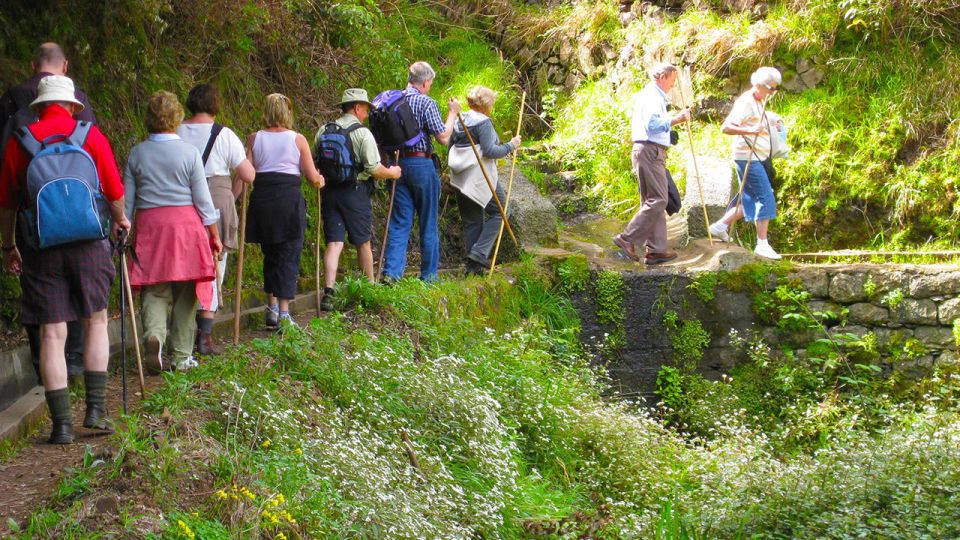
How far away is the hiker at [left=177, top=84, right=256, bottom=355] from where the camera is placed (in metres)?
6.73

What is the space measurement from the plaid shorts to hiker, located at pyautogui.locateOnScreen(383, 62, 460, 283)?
12.3 ft

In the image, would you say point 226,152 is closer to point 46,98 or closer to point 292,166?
point 292,166

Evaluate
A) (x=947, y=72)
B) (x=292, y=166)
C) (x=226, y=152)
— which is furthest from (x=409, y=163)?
(x=947, y=72)

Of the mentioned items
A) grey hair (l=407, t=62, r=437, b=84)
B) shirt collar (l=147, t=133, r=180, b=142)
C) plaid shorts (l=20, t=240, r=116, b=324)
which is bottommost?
plaid shorts (l=20, t=240, r=116, b=324)

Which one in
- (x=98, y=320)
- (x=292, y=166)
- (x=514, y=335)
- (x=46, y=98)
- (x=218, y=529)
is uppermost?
(x=46, y=98)

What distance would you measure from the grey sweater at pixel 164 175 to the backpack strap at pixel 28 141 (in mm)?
943

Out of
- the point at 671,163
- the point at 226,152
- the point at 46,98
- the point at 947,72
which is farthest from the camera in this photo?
the point at 671,163

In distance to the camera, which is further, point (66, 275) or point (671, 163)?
point (671, 163)

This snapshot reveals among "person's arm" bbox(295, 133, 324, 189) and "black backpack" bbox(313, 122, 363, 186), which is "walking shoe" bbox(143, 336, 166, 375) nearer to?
"person's arm" bbox(295, 133, 324, 189)

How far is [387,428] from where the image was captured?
586cm

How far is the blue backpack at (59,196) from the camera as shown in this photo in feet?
16.3

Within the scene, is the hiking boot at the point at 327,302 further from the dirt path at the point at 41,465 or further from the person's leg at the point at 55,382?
the person's leg at the point at 55,382

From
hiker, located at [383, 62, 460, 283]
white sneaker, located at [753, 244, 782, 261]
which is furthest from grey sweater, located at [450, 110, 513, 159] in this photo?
white sneaker, located at [753, 244, 782, 261]

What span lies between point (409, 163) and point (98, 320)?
4132 millimetres
